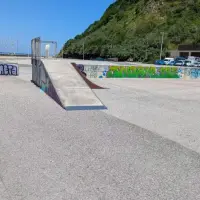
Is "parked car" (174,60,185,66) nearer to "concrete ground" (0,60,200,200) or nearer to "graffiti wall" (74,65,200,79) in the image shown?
Result: "graffiti wall" (74,65,200,79)

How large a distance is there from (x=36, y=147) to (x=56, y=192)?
189 cm

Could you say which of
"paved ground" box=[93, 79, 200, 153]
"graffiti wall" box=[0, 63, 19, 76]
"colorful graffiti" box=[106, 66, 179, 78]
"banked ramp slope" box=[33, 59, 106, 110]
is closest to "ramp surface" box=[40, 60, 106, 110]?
"banked ramp slope" box=[33, 59, 106, 110]

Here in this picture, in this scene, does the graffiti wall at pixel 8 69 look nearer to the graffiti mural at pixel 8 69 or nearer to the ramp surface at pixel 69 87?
the graffiti mural at pixel 8 69

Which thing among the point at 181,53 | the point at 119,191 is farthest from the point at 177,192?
the point at 181,53

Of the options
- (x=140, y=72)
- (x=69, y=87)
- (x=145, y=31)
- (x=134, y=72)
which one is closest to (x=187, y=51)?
(x=145, y=31)

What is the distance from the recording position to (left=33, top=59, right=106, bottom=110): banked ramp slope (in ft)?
33.1

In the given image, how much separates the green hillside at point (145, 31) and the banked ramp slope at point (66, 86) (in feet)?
225

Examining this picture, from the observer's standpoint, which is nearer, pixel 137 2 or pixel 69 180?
pixel 69 180

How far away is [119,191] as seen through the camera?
3951mm

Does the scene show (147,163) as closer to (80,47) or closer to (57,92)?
(57,92)

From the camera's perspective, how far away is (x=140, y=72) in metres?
27.0

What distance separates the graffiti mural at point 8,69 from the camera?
73.2ft

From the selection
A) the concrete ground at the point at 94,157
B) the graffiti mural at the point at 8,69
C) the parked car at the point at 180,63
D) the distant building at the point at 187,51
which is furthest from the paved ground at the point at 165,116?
the distant building at the point at 187,51

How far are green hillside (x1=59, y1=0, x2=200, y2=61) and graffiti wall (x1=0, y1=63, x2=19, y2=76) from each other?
6199 cm
